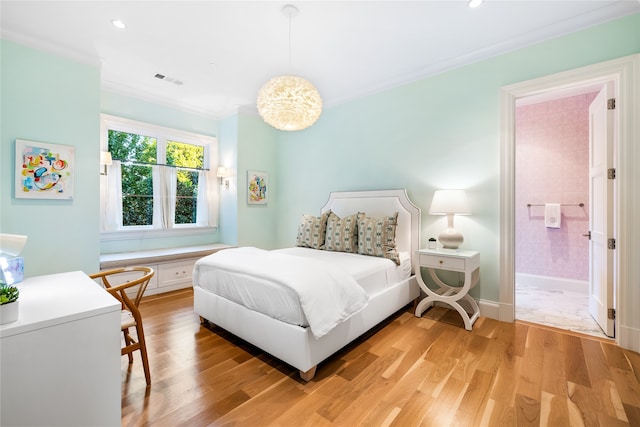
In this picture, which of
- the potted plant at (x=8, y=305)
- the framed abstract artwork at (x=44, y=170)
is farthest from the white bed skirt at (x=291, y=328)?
the framed abstract artwork at (x=44, y=170)

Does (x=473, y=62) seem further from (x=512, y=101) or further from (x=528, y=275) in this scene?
(x=528, y=275)

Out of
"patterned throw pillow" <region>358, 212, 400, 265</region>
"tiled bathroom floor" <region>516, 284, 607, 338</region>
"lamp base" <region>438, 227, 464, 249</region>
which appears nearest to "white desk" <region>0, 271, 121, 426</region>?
"patterned throw pillow" <region>358, 212, 400, 265</region>

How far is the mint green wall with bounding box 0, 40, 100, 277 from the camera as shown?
2641 millimetres

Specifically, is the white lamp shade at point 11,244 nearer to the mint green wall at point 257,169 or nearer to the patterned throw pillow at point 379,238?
the patterned throw pillow at point 379,238

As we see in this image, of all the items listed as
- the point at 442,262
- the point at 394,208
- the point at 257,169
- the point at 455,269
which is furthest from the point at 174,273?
the point at 455,269

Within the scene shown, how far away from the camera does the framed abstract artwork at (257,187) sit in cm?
465

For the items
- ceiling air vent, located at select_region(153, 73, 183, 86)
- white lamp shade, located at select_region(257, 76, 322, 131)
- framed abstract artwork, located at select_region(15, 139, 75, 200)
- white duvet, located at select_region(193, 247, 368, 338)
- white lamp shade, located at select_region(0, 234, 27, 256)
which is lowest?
white duvet, located at select_region(193, 247, 368, 338)

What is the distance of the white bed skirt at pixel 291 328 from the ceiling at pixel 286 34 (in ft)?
8.00

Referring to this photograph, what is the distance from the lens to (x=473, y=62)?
2969 millimetres

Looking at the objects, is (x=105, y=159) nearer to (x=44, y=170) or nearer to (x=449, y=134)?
(x=44, y=170)

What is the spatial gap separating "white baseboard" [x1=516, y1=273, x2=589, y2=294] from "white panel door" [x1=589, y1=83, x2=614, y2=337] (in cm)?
101

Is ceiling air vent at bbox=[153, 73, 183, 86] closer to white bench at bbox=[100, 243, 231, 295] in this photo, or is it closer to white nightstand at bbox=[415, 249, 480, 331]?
white bench at bbox=[100, 243, 231, 295]

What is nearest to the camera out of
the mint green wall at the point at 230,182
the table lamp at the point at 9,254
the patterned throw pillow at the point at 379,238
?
the table lamp at the point at 9,254

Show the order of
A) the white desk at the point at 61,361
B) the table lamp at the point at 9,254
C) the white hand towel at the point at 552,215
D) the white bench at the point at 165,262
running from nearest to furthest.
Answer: the white desk at the point at 61,361
the table lamp at the point at 9,254
the white bench at the point at 165,262
the white hand towel at the point at 552,215
